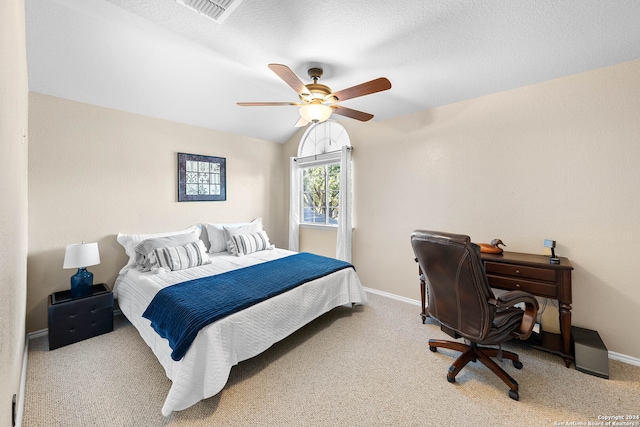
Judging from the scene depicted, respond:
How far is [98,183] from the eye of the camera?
2924mm

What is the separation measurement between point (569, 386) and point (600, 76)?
261 centimetres

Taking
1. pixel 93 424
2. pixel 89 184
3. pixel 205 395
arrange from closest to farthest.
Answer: pixel 93 424, pixel 205 395, pixel 89 184

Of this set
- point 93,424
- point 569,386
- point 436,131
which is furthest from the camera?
point 436,131

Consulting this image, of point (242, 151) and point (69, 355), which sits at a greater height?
point (242, 151)

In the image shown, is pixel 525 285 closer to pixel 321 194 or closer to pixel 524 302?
pixel 524 302

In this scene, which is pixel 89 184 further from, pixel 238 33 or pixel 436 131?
pixel 436 131

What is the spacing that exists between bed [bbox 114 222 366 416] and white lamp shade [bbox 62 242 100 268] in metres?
0.39

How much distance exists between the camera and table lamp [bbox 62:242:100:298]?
97.2 inches

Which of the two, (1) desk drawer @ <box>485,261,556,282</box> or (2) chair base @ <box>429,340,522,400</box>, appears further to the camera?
(1) desk drawer @ <box>485,261,556,282</box>

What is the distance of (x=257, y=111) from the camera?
3.75 metres

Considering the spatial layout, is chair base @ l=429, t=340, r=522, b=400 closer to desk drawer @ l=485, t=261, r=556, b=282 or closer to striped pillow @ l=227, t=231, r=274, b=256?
desk drawer @ l=485, t=261, r=556, b=282

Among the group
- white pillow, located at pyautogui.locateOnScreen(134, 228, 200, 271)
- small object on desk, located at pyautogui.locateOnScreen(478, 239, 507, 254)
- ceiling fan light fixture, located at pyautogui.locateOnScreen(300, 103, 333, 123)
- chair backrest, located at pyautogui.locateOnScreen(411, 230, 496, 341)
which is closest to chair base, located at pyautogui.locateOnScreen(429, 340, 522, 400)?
chair backrest, located at pyautogui.locateOnScreen(411, 230, 496, 341)

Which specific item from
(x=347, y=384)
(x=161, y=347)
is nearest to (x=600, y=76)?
(x=347, y=384)

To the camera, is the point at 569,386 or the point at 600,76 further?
the point at 600,76
